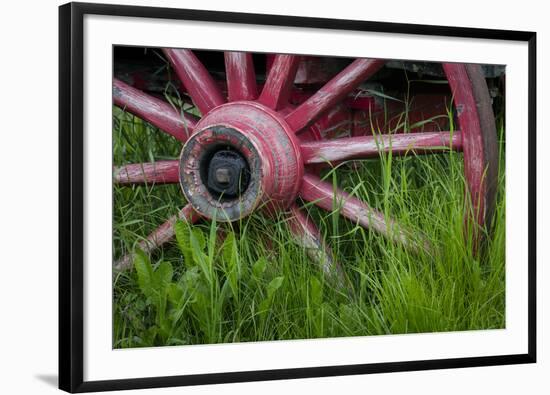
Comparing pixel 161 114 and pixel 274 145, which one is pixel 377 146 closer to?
pixel 274 145

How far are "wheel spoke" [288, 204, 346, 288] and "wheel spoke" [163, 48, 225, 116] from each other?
367 mm

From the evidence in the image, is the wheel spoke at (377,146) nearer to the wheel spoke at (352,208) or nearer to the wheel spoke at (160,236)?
the wheel spoke at (352,208)

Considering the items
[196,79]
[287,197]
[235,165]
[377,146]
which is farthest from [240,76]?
[377,146]

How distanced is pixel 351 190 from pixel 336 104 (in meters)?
0.26

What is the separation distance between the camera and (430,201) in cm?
345

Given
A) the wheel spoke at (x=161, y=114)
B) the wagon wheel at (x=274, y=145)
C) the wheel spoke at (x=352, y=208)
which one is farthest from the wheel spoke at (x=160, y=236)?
the wheel spoke at (x=352, y=208)

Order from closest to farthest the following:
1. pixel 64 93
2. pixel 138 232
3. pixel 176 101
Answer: pixel 64 93 < pixel 138 232 < pixel 176 101

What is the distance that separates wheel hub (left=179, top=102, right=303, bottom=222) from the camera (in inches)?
129

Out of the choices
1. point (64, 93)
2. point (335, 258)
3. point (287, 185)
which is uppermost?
point (64, 93)

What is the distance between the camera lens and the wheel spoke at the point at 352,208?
336cm

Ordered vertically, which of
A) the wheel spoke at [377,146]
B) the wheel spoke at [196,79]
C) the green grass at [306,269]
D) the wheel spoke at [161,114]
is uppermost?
the wheel spoke at [196,79]

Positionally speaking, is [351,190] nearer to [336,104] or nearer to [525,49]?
[336,104]

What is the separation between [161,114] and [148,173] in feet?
0.77

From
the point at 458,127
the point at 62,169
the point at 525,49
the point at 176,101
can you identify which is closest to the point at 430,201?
the point at 458,127
